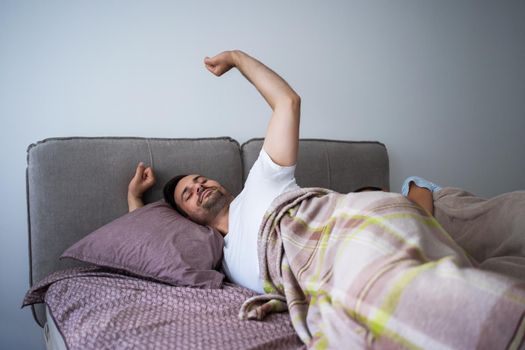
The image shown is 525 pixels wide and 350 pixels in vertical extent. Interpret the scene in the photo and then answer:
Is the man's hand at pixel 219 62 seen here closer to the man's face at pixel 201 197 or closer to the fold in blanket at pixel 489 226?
the man's face at pixel 201 197

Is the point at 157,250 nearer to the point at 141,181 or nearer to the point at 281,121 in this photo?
the point at 141,181

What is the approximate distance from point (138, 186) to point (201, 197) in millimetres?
220

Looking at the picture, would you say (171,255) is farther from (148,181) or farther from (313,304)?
(313,304)

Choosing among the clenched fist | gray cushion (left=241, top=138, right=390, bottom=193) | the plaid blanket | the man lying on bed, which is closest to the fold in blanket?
the man lying on bed

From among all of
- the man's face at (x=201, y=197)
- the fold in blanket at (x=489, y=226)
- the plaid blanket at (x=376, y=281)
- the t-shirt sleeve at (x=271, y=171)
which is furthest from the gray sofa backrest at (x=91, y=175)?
the fold in blanket at (x=489, y=226)

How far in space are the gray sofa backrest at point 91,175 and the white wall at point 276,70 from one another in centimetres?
23

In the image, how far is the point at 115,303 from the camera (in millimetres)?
1064

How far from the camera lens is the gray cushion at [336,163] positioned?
71.1 inches

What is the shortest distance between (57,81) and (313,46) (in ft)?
3.91

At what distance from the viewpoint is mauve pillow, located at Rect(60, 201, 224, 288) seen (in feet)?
4.02

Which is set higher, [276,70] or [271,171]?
[276,70]

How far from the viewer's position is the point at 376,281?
2.41ft

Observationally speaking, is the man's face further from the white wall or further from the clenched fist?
the white wall

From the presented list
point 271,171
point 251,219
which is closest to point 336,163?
point 271,171
